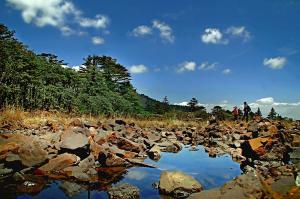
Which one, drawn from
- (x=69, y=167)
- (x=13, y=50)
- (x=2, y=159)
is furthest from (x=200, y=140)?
(x=13, y=50)

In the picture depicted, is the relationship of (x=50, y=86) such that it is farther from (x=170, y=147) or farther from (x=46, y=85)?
(x=170, y=147)

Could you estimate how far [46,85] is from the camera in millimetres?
25703

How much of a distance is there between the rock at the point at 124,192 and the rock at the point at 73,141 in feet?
7.87

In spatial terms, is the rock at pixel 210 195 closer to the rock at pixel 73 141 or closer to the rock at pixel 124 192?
the rock at pixel 124 192

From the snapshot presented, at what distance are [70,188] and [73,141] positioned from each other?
2.43 m

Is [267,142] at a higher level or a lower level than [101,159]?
higher

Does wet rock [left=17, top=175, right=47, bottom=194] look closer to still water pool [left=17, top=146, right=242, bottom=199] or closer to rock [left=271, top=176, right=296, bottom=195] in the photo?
still water pool [left=17, top=146, right=242, bottom=199]

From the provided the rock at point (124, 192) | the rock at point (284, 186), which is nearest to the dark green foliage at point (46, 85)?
the rock at point (124, 192)

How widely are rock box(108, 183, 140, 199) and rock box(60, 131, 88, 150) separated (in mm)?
2399

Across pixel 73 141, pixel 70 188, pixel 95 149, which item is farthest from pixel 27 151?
pixel 95 149

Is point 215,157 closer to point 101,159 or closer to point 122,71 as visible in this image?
point 101,159

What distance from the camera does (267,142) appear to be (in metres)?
10.1

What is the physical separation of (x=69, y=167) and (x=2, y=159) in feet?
4.32

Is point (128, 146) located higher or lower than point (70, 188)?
higher
